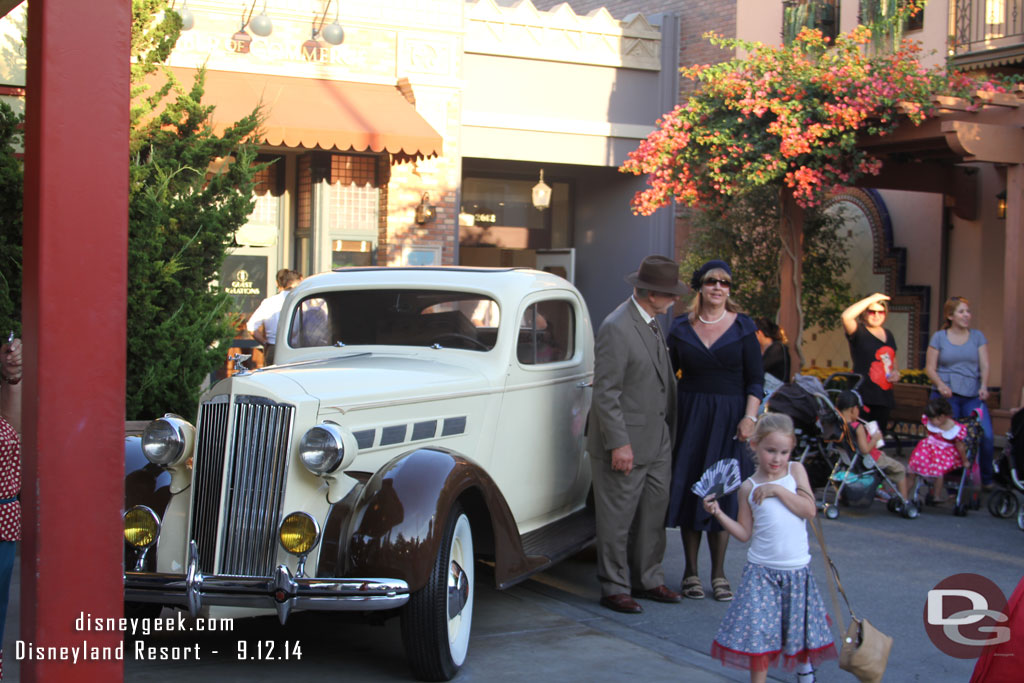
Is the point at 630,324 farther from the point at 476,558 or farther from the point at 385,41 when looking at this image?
the point at 385,41

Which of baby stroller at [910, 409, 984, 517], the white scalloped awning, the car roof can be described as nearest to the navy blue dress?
Answer: the car roof

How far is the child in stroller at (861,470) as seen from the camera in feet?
29.3

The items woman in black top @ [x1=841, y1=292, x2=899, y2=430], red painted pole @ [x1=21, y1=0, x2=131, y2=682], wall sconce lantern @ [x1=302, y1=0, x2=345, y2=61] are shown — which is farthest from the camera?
wall sconce lantern @ [x1=302, y1=0, x2=345, y2=61]

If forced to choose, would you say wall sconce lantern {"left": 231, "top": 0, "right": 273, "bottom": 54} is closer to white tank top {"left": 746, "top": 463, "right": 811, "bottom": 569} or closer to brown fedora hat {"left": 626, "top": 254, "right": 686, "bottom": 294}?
brown fedora hat {"left": 626, "top": 254, "right": 686, "bottom": 294}

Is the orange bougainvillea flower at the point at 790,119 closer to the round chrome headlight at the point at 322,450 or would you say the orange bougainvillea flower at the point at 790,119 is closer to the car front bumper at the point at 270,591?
the round chrome headlight at the point at 322,450

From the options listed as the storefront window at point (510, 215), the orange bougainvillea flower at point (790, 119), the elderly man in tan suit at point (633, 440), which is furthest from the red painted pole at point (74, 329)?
the storefront window at point (510, 215)

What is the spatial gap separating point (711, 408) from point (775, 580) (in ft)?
6.70

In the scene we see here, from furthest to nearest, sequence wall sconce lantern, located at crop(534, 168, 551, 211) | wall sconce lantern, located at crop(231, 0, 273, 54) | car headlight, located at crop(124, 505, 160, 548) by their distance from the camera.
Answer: wall sconce lantern, located at crop(534, 168, 551, 211) → wall sconce lantern, located at crop(231, 0, 273, 54) → car headlight, located at crop(124, 505, 160, 548)

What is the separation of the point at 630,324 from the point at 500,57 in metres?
12.0

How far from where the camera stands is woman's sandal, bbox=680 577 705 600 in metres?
6.38

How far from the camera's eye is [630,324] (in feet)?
20.1

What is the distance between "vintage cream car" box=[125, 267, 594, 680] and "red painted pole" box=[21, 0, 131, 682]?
3.69 ft

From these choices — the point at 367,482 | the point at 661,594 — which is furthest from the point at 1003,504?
the point at 367,482

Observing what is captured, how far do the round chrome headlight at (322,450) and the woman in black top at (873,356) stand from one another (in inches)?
252
